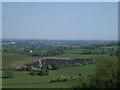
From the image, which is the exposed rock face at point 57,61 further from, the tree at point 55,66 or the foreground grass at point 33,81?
the foreground grass at point 33,81

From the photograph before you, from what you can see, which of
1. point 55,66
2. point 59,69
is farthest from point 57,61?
point 59,69

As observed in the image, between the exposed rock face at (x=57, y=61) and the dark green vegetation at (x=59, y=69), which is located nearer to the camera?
the dark green vegetation at (x=59, y=69)

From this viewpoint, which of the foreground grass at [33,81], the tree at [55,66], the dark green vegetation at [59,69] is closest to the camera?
the dark green vegetation at [59,69]

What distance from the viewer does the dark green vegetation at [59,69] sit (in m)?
3.38

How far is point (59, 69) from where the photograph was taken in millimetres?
7680

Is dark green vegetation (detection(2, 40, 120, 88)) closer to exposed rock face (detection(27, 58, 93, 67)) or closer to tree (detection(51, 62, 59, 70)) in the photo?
tree (detection(51, 62, 59, 70))

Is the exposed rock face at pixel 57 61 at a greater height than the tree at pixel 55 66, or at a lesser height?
greater

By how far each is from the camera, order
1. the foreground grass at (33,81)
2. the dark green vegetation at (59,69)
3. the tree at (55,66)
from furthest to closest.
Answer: the tree at (55,66) < the foreground grass at (33,81) < the dark green vegetation at (59,69)

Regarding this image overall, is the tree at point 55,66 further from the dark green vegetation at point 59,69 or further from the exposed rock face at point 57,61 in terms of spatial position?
the exposed rock face at point 57,61

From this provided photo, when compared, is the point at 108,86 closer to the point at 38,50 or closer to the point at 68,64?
the point at 68,64

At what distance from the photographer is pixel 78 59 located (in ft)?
28.4

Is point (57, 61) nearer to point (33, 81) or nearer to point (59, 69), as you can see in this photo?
point (59, 69)

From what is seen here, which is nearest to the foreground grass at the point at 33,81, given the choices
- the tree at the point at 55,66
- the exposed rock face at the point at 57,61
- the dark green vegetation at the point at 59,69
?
the dark green vegetation at the point at 59,69

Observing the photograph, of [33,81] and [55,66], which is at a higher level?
[55,66]
